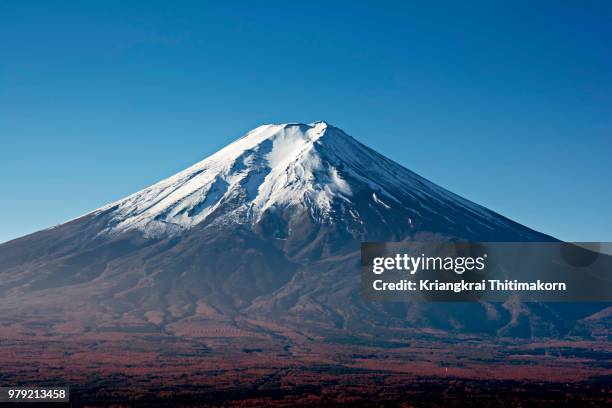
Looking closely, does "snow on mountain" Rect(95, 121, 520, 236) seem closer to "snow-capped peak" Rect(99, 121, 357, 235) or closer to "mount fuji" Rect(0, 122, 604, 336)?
"snow-capped peak" Rect(99, 121, 357, 235)

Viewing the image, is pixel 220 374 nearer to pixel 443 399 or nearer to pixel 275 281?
pixel 443 399

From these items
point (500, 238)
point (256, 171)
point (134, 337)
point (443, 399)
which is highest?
point (256, 171)

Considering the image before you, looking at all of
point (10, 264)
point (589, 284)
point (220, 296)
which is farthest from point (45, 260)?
point (589, 284)

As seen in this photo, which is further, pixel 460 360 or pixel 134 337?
pixel 134 337
